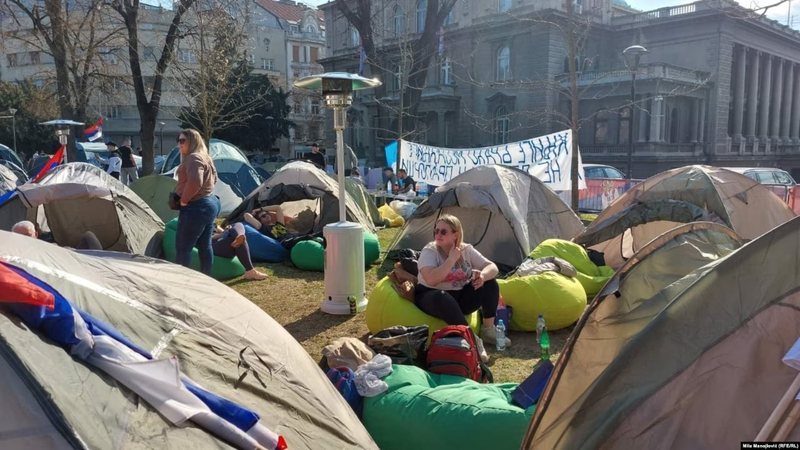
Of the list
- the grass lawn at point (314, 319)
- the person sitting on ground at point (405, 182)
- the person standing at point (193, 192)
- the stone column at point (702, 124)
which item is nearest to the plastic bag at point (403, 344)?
the grass lawn at point (314, 319)

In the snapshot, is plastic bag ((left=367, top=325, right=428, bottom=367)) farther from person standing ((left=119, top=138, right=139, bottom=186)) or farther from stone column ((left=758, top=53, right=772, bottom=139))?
stone column ((left=758, top=53, right=772, bottom=139))

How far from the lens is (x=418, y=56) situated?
23469mm

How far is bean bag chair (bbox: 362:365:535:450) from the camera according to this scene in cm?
315

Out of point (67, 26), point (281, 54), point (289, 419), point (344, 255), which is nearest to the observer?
point (289, 419)

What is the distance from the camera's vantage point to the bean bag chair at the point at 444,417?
315 centimetres

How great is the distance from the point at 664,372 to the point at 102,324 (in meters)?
2.17

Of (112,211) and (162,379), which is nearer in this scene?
(162,379)

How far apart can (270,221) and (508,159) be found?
5621mm

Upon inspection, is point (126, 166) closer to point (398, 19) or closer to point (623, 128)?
point (398, 19)

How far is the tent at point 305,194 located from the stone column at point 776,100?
4483 cm

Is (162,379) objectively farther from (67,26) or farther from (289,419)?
(67,26)

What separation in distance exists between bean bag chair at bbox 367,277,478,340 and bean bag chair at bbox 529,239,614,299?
1.90m

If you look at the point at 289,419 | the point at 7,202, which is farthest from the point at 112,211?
the point at 289,419

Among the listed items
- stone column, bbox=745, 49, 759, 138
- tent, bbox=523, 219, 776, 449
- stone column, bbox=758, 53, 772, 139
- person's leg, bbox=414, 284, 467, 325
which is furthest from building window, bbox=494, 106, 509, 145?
tent, bbox=523, 219, 776, 449
